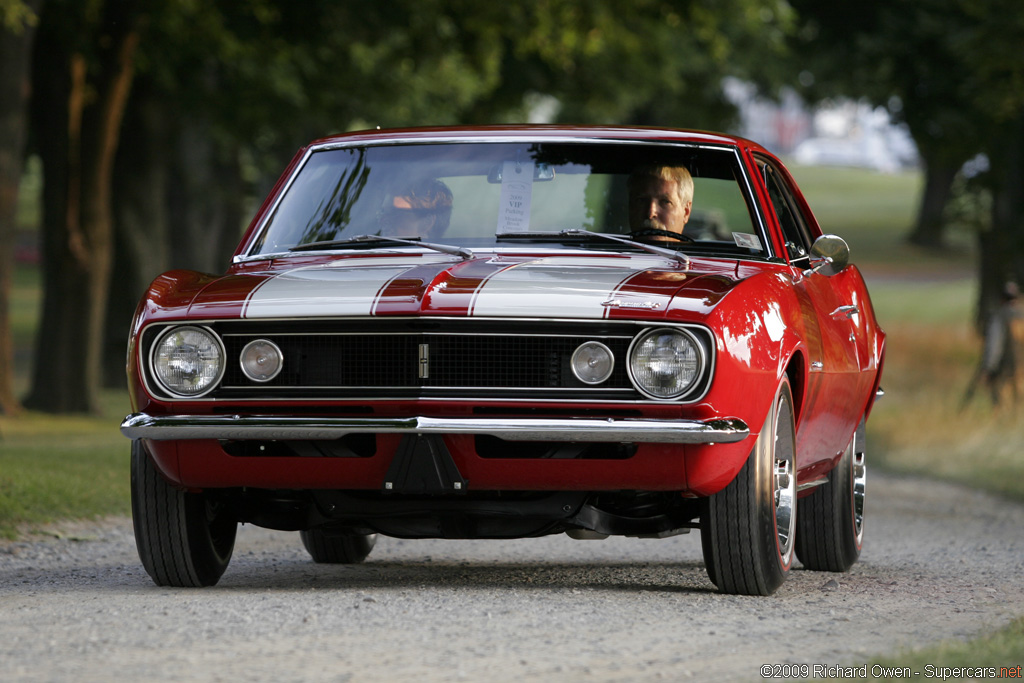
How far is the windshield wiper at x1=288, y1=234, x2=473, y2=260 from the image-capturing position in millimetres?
6500

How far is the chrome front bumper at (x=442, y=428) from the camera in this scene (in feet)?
18.3

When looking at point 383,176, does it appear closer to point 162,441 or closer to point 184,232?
point 162,441

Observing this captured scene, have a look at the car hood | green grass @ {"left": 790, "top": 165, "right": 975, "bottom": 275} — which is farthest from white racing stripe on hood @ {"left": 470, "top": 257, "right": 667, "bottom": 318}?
green grass @ {"left": 790, "top": 165, "right": 975, "bottom": 275}

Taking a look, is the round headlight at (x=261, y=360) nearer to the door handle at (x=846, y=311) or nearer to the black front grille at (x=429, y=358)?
the black front grille at (x=429, y=358)

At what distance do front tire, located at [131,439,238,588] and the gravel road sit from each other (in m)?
0.11

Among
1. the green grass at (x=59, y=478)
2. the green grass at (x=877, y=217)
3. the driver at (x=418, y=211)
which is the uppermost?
the driver at (x=418, y=211)

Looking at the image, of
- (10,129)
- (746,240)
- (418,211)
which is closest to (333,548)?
(418,211)

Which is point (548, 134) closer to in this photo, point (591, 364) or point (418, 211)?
point (418, 211)

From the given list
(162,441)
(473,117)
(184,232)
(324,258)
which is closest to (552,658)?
(162,441)

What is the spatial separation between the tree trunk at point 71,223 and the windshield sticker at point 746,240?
14.3 m

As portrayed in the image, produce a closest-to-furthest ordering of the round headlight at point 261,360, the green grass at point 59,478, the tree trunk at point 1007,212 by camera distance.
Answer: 1. the round headlight at point 261,360
2. the green grass at point 59,478
3. the tree trunk at point 1007,212

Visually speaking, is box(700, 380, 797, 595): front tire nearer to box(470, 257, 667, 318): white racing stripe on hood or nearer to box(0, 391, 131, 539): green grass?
box(470, 257, 667, 318): white racing stripe on hood

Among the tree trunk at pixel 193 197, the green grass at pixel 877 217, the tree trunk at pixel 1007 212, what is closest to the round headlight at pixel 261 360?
the tree trunk at pixel 1007 212

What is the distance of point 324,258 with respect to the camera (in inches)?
263
